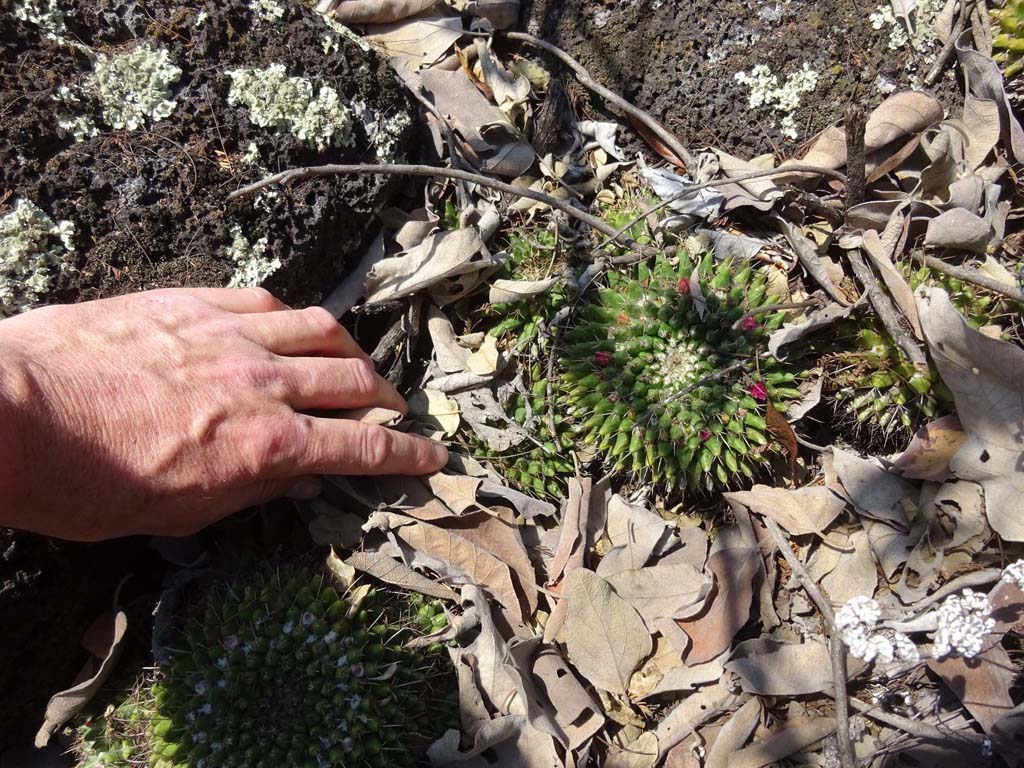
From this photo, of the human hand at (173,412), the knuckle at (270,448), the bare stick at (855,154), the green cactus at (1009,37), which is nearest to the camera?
the human hand at (173,412)

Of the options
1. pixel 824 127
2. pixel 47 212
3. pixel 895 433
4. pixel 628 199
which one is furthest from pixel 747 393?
pixel 47 212

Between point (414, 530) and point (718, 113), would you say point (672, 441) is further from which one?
point (718, 113)

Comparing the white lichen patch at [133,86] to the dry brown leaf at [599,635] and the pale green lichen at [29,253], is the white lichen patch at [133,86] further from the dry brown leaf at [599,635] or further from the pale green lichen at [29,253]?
the dry brown leaf at [599,635]

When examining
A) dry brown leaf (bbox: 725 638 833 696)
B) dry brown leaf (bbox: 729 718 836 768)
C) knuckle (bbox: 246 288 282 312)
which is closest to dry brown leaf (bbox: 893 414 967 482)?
dry brown leaf (bbox: 725 638 833 696)

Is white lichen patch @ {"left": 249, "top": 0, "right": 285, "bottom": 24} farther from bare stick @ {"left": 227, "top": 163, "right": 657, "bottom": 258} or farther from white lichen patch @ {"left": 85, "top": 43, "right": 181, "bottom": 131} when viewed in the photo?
bare stick @ {"left": 227, "top": 163, "right": 657, "bottom": 258}

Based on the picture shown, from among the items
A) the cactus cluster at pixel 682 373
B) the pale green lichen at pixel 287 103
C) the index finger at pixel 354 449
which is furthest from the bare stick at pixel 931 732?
the pale green lichen at pixel 287 103

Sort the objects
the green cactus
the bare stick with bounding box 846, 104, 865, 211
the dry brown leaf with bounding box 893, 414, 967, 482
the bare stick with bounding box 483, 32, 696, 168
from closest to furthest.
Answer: the bare stick with bounding box 846, 104, 865, 211 → the dry brown leaf with bounding box 893, 414, 967, 482 → the green cactus → the bare stick with bounding box 483, 32, 696, 168

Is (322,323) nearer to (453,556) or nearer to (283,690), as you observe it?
(453,556)
